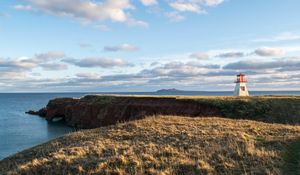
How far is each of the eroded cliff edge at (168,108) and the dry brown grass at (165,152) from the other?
23.6 meters

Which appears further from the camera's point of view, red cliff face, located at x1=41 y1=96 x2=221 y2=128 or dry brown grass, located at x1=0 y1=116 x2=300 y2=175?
red cliff face, located at x1=41 y1=96 x2=221 y2=128

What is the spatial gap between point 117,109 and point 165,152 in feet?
164

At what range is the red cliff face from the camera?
53.0 m

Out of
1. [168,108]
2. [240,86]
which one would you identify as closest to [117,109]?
[168,108]

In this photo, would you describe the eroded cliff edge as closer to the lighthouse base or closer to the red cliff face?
the red cliff face

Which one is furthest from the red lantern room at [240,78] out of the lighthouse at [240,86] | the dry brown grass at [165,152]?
the dry brown grass at [165,152]

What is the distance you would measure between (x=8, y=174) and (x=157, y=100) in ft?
152

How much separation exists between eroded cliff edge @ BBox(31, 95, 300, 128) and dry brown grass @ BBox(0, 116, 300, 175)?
23.6 m

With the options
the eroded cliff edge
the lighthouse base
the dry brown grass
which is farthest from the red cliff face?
the dry brown grass

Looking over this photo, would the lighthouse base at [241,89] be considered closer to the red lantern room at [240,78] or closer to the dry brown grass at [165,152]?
the red lantern room at [240,78]

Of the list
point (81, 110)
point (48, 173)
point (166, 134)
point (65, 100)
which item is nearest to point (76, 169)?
point (48, 173)

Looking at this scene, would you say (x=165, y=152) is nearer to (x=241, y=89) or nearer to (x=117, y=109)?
(x=117, y=109)

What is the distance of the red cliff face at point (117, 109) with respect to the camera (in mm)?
52994

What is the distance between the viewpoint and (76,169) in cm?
1388
